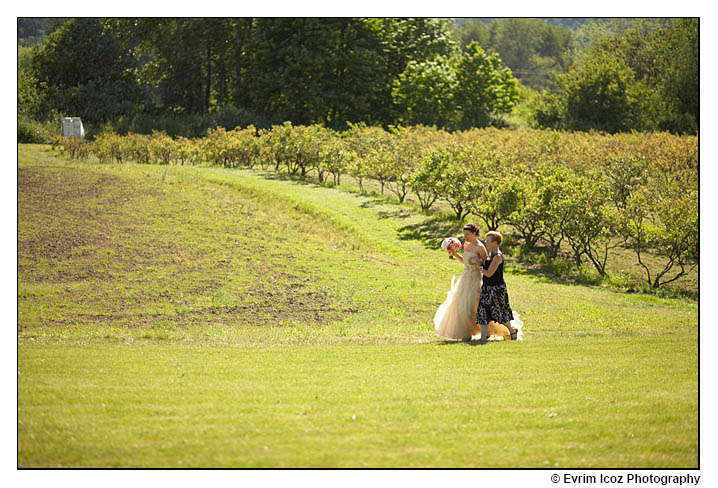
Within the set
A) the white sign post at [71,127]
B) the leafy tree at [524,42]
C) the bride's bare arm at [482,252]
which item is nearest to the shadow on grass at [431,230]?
the bride's bare arm at [482,252]

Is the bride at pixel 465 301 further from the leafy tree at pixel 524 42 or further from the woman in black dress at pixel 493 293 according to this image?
the leafy tree at pixel 524 42

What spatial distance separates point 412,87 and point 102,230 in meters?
29.7

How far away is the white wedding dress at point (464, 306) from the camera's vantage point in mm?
10062

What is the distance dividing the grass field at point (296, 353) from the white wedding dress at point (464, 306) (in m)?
0.32

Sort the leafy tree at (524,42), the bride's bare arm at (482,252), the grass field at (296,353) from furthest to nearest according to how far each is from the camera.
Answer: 1. the leafy tree at (524,42)
2. the bride's bare arm at (482,252)
3. the grass field at (296,353)

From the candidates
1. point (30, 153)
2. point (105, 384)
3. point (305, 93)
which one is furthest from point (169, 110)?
point (105, 384)

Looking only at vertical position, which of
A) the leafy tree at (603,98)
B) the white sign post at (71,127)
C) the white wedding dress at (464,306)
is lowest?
the white wedding dress at (464,306)

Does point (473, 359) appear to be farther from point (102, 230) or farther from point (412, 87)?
point (412, 87)

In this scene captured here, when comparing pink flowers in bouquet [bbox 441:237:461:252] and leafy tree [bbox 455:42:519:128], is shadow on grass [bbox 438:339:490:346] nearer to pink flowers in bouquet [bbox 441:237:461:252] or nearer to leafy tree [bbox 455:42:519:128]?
pink flowers in bouquet [bbox 441:237:461:252]

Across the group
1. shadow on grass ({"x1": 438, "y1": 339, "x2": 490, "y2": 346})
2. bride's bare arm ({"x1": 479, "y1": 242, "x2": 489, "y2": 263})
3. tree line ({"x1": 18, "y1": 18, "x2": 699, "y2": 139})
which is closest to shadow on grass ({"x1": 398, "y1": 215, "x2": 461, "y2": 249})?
shadow on grass ({"x1": 438, "y1": 339, "x2": 490, "y2": 346})

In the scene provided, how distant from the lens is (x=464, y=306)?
33.2ft

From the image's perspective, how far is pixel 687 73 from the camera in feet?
133

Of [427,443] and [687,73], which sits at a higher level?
[687,73]

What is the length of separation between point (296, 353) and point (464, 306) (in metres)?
2.67
